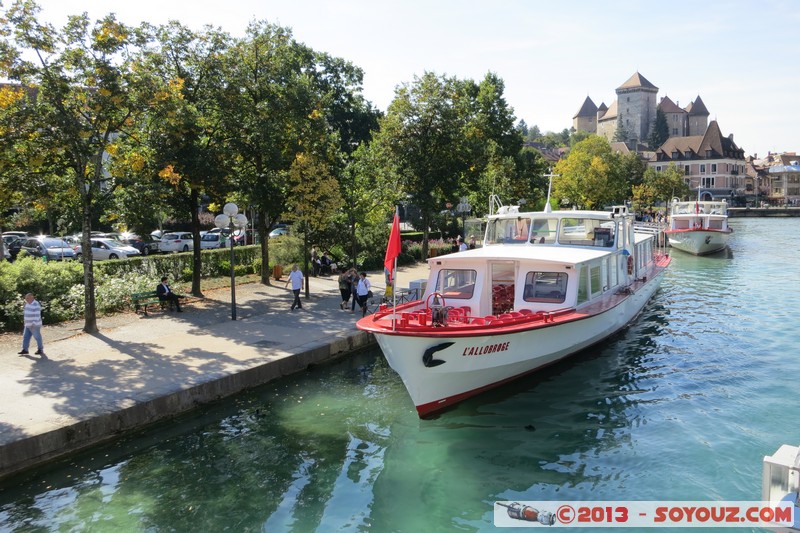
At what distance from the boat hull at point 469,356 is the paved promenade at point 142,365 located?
405 cm

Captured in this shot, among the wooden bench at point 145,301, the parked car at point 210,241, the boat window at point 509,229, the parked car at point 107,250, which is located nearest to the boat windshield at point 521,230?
the boat window at point 509,229

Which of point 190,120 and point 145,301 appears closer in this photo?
point 190,120

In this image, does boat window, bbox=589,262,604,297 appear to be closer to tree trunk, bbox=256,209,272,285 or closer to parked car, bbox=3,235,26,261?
tree trunk, bbox=256,209,272,285

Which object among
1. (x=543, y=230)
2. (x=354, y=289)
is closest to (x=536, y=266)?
(x=543, y=230)

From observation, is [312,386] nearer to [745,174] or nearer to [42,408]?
[42,408]

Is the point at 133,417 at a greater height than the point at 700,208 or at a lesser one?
lesser

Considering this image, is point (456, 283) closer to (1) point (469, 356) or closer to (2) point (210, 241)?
(1) point (469, 356)

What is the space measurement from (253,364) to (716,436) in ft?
33.3

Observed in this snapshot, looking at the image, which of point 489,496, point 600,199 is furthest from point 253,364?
point 600,199

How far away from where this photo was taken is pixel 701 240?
4659cm

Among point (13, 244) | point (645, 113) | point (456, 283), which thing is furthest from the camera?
point (645, 113)

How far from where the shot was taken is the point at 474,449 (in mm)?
11750

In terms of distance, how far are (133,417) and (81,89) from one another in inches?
376

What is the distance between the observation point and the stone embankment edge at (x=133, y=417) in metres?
10.2
